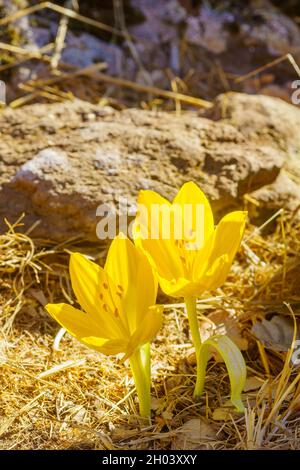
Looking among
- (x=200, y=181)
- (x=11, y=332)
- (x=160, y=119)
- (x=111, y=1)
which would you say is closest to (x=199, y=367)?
(x=11, y=332)

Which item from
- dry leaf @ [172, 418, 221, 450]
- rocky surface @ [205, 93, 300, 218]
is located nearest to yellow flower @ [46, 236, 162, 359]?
dry leaf @ [172, 418, 221, 450]

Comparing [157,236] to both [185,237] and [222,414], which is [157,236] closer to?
[185,237]

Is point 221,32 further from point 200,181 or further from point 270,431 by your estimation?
point 270,431

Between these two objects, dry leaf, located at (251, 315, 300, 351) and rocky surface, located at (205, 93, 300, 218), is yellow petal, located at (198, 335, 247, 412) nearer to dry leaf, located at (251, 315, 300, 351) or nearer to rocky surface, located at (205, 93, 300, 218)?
dry leaf, located at (251, 315, 300, 351)

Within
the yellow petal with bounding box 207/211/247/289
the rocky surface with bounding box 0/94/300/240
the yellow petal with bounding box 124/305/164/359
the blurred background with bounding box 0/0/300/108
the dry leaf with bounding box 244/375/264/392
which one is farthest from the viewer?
the blurred background with bounding box 0/0/300/108

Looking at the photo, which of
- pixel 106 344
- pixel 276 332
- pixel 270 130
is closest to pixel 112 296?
pixel 106 344

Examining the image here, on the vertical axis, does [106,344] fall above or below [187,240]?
below
